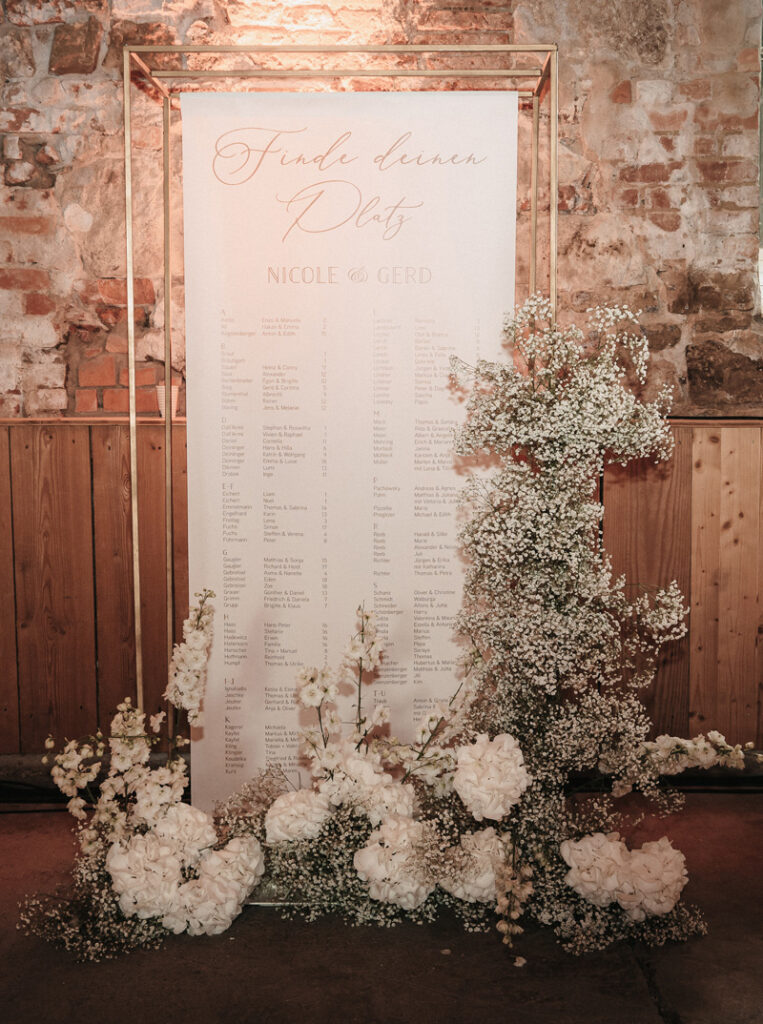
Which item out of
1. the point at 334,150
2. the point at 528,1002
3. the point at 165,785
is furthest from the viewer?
the point at 334,150

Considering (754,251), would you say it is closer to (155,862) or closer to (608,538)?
(608,538)

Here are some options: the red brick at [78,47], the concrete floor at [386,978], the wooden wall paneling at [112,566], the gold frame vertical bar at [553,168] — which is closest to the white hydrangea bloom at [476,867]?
the concrete floor at [386,978]

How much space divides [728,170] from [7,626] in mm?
3201

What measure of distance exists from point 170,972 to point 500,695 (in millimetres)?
1110

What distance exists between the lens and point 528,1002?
1.85m

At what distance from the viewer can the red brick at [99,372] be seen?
2.96 m

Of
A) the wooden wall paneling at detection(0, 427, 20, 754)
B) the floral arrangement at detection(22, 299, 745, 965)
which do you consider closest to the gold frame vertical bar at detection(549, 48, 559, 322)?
the floral arrangement at detection(22, 299, 745, 965)

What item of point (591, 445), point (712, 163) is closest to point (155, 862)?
point (591, 445)

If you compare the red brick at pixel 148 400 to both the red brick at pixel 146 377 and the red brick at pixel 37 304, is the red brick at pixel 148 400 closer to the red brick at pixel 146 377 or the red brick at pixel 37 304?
the red brick at pixel 146 377

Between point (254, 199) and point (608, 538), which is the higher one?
point (254, 199)

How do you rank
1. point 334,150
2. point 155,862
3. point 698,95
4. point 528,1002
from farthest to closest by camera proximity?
point 698,95 → point 334,150 → point 155,862 → point 528,1002

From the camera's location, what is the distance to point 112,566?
2945 millimetres

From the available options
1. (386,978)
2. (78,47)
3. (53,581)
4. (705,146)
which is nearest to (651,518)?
(705,146)

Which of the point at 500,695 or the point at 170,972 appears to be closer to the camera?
the point at 170,972
